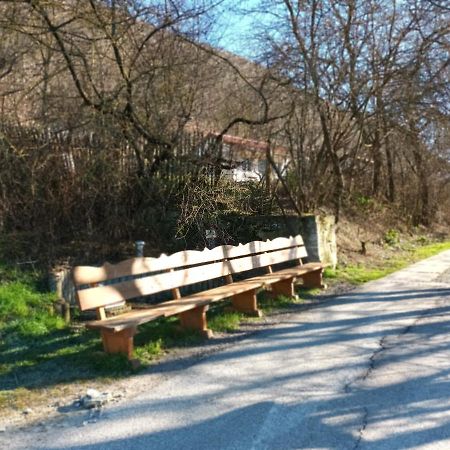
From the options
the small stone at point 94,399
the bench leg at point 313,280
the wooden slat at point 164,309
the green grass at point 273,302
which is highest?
the wooden slat at point 164,309

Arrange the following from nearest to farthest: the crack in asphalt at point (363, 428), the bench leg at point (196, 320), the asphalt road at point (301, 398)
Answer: the crack in asphalt at point (363, 428), the asphalt road at point (301, 398), the bench leg at point (196, 320)

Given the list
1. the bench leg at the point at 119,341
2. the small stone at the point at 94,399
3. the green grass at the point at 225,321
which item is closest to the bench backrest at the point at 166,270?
the bench leg at the point at 119,341

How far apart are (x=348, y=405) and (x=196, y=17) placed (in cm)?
795

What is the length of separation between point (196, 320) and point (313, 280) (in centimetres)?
363

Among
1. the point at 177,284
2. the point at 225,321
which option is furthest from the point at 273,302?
the point at 177,284

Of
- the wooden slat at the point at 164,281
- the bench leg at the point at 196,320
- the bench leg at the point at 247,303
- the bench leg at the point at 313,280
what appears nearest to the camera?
the wooden slat at the point at 164,281

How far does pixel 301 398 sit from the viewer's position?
4668 millimetres

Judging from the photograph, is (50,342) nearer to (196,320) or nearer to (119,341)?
(119,341)

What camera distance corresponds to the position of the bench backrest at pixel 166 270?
554cm

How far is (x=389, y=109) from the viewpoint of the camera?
49.0ft

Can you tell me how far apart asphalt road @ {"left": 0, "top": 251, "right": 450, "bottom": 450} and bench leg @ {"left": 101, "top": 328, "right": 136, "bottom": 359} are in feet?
1.80

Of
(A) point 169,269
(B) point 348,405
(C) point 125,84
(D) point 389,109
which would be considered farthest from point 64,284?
(D) point 389,109

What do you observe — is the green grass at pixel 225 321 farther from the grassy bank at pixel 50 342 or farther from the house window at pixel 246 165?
the house window at pixel 246 165

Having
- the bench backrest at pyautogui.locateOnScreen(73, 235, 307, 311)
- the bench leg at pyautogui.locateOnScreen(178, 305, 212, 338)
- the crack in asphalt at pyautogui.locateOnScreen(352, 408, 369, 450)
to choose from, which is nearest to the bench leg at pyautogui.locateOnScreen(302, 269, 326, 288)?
the bench backrest at pyautogui.locateOnScreen(73, 235, 307, 311)
